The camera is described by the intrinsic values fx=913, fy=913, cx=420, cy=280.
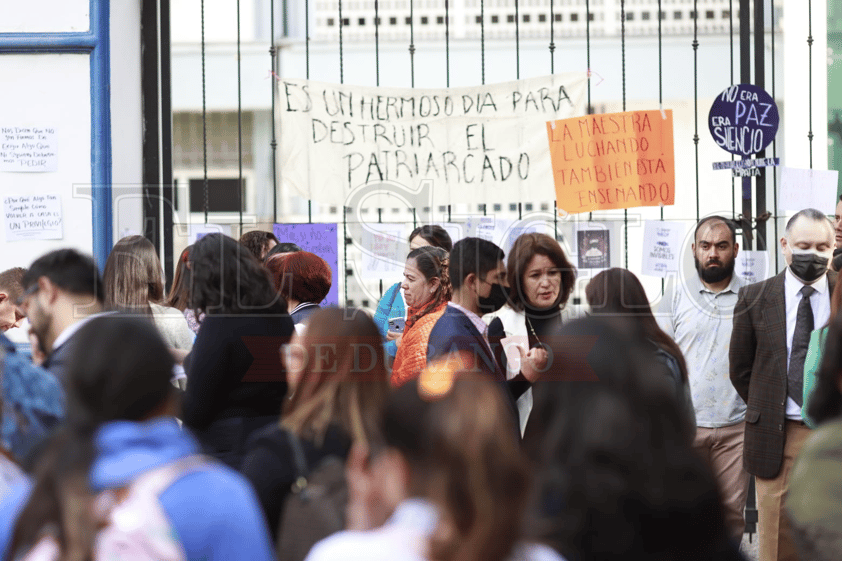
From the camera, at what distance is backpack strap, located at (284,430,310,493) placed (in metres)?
2.08

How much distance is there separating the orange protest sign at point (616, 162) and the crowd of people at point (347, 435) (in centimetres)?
141

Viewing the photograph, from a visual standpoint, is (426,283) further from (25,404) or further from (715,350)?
(25,404)

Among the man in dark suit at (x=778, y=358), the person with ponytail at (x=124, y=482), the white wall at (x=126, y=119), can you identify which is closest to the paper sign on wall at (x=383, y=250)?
the white wall at (x=126, y=119)

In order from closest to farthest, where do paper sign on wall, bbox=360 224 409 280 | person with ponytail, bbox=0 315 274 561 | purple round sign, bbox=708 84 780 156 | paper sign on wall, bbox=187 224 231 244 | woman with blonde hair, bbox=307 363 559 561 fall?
woman with blonde hair, bbox=307 363 559 561 → person with ponytail, bbox=0 315 274 561 → purple round sign, bbox=708 84 780 156 → paper sign on wall, bbox=187 224 231 244 → paper sign on wall, bbox=360 224 409 280

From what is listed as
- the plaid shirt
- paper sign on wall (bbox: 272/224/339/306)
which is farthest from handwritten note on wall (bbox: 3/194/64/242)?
the plaid shirt

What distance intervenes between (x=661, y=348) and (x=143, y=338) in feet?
6.74

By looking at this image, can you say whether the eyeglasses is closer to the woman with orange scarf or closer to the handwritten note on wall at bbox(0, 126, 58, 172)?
the woman with orange scarf

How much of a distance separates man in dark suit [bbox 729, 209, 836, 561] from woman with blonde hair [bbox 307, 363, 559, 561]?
2.72 meters

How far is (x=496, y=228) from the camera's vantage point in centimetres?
518

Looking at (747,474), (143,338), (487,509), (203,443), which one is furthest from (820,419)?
(747,474)

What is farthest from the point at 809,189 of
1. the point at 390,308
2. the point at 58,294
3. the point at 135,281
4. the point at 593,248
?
the point at 58,294

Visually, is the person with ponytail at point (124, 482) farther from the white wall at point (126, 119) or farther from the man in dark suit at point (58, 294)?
the white wall at point (126, 119)

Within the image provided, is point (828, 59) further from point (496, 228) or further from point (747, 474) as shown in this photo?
point (747, 474)

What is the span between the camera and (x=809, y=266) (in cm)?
396
